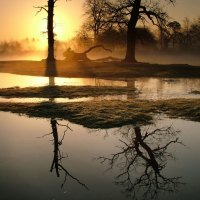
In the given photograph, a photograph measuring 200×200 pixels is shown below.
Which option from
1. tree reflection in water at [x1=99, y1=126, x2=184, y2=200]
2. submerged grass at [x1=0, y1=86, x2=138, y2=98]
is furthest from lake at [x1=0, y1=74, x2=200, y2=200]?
submerged grass at [x1=0, y1=86, x2=138, y2=98]

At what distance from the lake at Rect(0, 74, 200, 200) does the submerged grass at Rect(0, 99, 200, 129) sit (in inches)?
19.0

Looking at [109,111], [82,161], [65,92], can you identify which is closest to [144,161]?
[82,161]

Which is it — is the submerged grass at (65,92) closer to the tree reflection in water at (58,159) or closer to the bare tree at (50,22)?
the tree reflection in water at (58,159)

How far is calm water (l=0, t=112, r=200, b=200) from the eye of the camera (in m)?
6.27

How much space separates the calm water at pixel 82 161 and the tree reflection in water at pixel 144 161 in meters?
0.02

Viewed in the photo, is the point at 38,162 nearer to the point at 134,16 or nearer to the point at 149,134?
the point at 149,134

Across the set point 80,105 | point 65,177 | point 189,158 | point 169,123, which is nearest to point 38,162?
point 65,177

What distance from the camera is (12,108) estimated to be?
44.5ft

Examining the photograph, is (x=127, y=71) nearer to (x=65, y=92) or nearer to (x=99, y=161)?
(x=65, y=92)

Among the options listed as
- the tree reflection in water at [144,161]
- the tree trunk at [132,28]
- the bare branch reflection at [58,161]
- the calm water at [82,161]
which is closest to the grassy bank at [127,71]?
the tree trunk at [132,28]

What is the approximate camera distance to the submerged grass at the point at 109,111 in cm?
1111

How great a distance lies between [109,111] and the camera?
1223 centimetres

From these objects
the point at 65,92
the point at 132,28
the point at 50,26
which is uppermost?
the point at 50,26

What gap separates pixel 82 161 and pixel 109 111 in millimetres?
4583
